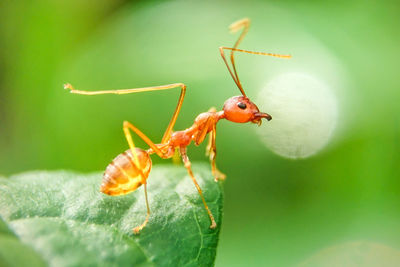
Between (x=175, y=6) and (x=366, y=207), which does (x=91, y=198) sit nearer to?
(x=366, y=207)

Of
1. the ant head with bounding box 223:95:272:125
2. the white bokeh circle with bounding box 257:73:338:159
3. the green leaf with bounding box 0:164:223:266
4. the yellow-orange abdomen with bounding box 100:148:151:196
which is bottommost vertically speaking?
the green leaf with bounding box 0:164:223:266

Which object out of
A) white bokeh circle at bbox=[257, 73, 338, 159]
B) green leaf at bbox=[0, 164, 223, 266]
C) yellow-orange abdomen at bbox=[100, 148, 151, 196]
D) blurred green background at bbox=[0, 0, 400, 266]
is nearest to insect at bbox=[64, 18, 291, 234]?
yellow-orange abdomen at bbox=[100, 148, 151, 196]

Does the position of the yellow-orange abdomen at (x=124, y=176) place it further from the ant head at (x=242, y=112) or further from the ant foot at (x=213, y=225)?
the ant head at (x=242, y=112)

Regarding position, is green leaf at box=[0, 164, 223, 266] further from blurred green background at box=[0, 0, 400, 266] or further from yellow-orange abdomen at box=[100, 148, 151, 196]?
blurred green background at box=[0, 0, 400, 266]

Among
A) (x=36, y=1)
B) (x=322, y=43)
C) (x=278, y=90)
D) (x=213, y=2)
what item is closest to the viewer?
(x=278, y=90)

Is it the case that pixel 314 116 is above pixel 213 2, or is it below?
below

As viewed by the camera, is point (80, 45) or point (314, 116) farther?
point (80, 45)

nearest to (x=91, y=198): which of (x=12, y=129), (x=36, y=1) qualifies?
(x=12, y=129)

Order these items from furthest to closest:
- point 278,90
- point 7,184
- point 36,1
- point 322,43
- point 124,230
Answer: point 36,1 → point 322,43 → point 278,90 → point 7,184 → point 124,230
